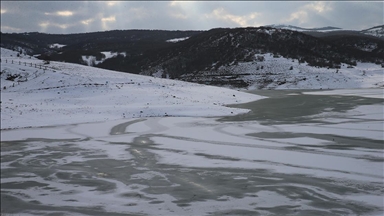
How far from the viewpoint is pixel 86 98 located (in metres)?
35.8

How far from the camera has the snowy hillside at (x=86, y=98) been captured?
2588 cm

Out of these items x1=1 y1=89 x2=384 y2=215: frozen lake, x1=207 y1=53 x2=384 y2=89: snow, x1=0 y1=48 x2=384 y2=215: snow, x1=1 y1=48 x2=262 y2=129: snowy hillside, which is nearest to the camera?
x1=1 y1=89 x2=384 y2=215: frozen lake

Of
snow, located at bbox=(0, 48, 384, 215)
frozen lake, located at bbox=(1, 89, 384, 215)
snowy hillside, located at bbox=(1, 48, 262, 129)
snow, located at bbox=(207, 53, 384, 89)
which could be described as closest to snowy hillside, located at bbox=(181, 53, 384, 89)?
snow, located at bbox=(207, 53, 384, 89)

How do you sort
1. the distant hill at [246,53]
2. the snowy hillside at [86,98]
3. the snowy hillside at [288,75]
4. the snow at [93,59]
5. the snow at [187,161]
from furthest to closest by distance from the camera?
the snow at [93,59], the distant hill at [246,53], the snowy hillside at [288,75], the snowy hillside at [86,98], the snow at [187,161]

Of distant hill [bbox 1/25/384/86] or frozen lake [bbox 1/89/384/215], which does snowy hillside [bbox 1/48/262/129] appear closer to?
frozen lake [bbox 1/89/384/215]

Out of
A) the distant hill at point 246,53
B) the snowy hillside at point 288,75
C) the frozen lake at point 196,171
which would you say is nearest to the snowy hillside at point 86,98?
the frozen lake at point 196,171

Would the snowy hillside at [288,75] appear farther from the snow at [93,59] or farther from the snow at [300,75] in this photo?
the snow at [93,59]

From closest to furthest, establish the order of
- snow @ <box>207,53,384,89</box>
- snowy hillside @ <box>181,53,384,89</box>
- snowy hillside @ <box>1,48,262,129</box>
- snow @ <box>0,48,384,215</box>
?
snow @ <box>0,48,384,215</box> → snowy hillside @ <box>1,48,262,129</box> → snow @ <box>207,53,384,89</box> → snowy hillside @ <box>181,53,384,89</box>

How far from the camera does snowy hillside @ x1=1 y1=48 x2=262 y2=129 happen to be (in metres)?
25.9

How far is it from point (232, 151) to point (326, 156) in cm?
376

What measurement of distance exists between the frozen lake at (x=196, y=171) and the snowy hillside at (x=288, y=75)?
159 feet

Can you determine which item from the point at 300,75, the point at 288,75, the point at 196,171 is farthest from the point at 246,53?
the point at 196,171

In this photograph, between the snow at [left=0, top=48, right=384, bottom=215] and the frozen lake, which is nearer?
the frozen lake

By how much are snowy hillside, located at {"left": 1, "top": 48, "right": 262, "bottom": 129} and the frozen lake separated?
19.0 feet
